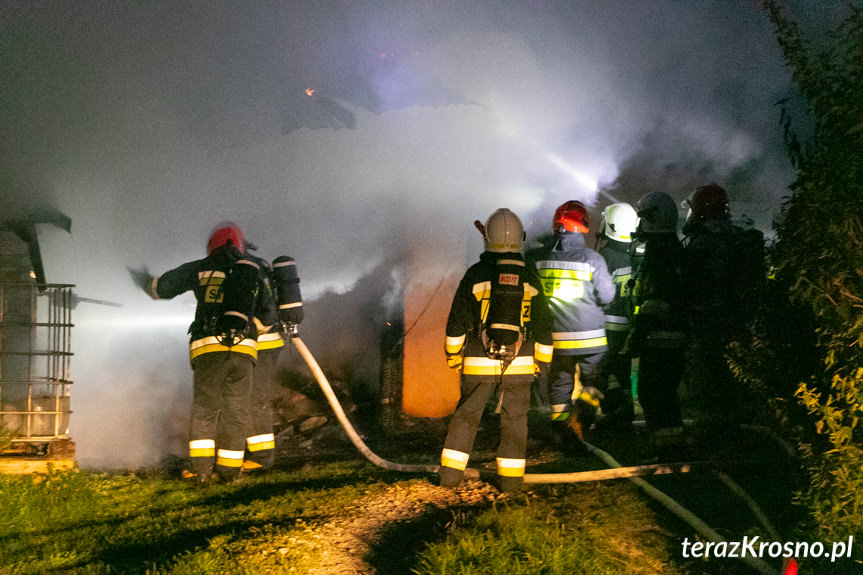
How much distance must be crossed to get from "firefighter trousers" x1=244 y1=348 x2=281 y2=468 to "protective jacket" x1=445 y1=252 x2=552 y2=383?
1.97 m

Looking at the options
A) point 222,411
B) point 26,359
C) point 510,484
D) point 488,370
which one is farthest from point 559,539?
point 26,359

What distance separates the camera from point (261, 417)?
543cm

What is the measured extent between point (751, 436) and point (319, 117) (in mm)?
7628

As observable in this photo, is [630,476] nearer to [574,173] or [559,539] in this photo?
[559,539]

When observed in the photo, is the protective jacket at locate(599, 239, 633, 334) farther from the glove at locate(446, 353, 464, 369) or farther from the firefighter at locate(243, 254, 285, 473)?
the firefighter at locate(243, 254, 285, 473)

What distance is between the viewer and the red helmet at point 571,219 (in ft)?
18.4

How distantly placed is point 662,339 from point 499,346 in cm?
131

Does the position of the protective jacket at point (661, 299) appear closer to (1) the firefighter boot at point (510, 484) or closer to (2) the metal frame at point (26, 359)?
(1) the firefighter boot at point (510, 484)

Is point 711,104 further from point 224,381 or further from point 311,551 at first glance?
point 311,551

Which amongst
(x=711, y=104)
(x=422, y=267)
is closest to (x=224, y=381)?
(x=422, y=267)

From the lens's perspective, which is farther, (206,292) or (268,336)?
(268,336)

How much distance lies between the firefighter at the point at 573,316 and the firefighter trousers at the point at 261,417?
2.51 meters

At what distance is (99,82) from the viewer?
830 cm

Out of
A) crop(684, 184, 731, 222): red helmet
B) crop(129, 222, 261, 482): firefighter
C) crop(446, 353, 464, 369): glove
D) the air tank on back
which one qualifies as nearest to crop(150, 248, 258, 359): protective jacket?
crop(129, 222, 261, 482): firefighter
